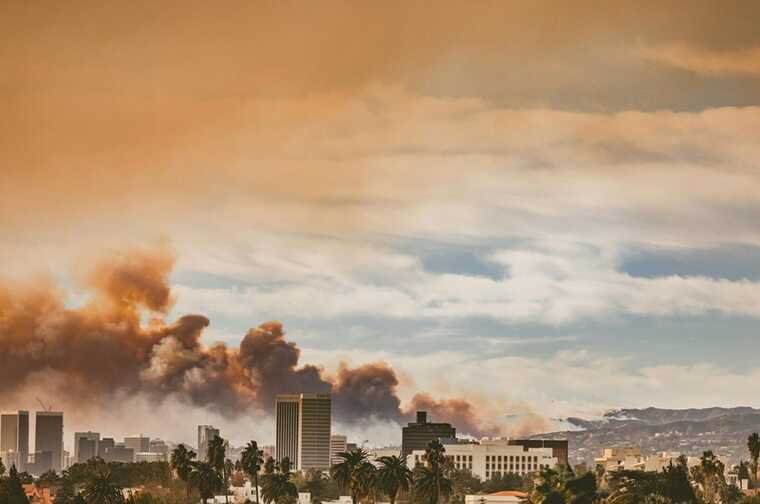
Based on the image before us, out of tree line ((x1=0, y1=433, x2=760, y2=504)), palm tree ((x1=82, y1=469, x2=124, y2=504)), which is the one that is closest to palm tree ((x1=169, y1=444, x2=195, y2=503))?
tree line ((x1=0, y1=433, x2=760, y2=504))

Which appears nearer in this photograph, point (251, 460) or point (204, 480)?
point (204, 480)

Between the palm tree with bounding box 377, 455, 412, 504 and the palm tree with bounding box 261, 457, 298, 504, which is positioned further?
the palm tree with bounding box 261, 457, 298, 504

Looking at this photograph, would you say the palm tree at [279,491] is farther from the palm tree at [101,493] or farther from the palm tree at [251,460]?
the palm tree at [101,493]

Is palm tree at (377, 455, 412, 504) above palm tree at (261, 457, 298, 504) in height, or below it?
above

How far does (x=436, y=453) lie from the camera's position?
15812 centimetres

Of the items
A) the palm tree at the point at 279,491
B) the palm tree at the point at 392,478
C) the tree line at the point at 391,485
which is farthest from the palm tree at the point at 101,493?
the palm tree at the point at 279,491

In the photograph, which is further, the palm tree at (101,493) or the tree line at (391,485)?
the palm tree at (101,493)

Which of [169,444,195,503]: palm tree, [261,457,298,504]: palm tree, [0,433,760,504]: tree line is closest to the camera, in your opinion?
[0,433,760,504]: tree line

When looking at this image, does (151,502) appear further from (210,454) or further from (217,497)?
(217,497)

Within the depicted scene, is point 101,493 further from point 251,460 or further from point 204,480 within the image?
point 251,460

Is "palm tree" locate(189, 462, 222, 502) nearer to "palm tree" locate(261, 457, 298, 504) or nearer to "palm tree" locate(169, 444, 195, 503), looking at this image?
"palm tree" locate(261, 457, 298, 504)

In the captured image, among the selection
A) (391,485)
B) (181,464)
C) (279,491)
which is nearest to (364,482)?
(391,485)

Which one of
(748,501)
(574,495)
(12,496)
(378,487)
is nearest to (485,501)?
(378,487)

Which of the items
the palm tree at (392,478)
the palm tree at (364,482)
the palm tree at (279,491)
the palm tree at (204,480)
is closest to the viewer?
the palm tree at (392,478)
